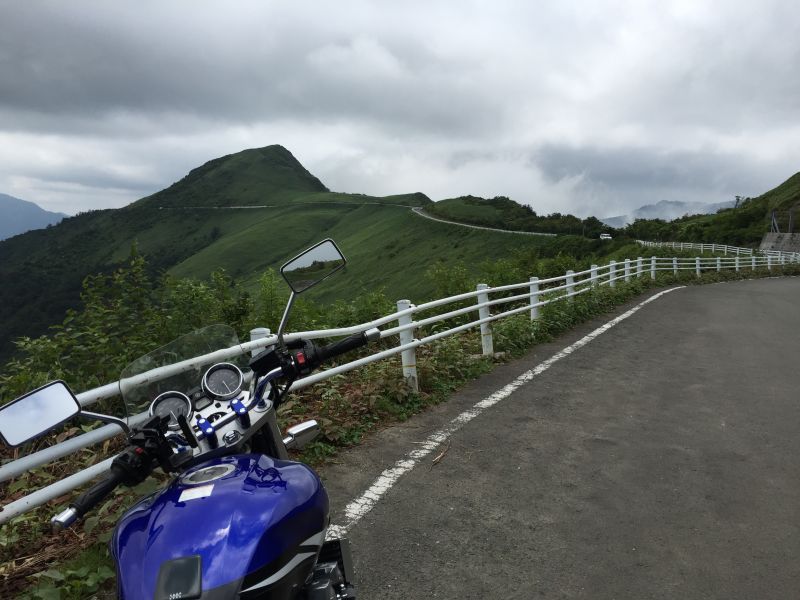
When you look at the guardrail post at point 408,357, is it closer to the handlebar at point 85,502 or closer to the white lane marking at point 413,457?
the white lane marking at point 413,457

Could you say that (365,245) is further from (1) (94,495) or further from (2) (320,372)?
(1) (94,495)

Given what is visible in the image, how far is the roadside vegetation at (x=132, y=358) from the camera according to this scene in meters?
3.36

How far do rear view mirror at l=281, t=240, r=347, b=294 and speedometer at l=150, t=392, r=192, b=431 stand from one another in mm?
613

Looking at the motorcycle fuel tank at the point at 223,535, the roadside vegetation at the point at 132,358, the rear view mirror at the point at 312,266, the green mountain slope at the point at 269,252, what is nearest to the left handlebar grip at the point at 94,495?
the motorcycle fuel tank at the point at 223,535

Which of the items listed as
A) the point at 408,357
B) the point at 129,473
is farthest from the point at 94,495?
the point at 408,357

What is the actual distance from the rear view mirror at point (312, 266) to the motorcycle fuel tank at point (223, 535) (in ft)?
3.04

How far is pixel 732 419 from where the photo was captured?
5.66 metres

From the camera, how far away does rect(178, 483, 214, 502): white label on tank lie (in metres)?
1.57

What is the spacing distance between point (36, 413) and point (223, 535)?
79 centimetres

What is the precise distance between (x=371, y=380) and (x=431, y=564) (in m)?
3.48

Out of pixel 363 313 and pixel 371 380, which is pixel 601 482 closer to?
pixel 371 380

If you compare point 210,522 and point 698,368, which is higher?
point 210,522

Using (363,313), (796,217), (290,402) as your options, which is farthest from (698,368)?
(796,217)

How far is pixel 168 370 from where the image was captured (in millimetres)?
2256
